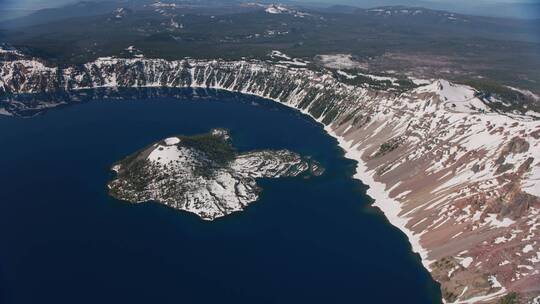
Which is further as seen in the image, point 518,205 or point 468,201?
point 468,201

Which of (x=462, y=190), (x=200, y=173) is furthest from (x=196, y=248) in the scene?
(x=462, y=190)

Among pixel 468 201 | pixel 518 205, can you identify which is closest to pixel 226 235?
pixel 468 201

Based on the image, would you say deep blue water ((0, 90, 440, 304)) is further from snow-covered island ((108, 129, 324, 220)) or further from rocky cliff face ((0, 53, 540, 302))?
rocky cliff face ((0, 53, 540, 302))

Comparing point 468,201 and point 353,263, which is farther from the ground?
point 468,201

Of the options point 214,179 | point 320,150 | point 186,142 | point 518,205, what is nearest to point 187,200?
point 214,179

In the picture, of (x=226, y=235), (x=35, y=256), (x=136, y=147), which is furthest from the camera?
(x=136, y=147)

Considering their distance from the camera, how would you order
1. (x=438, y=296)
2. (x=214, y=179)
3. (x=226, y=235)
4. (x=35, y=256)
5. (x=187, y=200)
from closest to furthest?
(x=438, y=296) < (x=35, y=256) < (x=226, y=235) < (x=187, y=200) < (x=214, y=179)

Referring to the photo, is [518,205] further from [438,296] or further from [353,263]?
[353,263]

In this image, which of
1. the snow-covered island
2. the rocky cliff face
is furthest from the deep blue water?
the rocky cliff face
